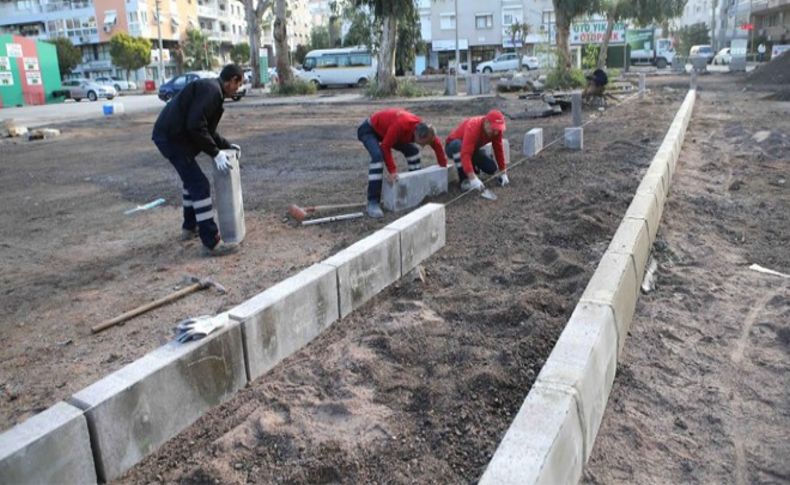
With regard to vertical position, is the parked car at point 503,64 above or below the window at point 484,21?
below

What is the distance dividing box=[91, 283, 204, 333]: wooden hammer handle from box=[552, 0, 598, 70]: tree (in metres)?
26.1

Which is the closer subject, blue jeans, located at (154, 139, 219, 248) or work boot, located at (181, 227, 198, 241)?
blue jeans, located at (154, 139, 219, 248)

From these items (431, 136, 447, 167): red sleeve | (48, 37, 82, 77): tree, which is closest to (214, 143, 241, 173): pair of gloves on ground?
(431, 136, 447, 167): red sleeve

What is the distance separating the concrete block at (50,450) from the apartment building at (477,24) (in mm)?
63200

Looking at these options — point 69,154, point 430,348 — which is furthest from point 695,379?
point 69,154

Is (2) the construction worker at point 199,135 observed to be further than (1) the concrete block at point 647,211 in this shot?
Yes

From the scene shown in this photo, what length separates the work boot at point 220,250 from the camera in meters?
5.93

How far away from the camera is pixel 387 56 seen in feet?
90.6

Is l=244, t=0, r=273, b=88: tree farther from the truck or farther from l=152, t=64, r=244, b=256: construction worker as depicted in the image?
l=152, t=64, r=244, b=256: construction worker

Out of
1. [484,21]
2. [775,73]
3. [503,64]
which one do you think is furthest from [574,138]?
[484,21]

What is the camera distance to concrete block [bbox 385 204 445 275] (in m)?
5.14

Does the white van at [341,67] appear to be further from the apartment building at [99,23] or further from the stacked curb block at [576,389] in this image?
the stacked curb block at [576,389]

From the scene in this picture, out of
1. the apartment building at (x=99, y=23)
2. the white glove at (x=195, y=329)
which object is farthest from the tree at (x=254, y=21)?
the white glove at (x=195, y=329)

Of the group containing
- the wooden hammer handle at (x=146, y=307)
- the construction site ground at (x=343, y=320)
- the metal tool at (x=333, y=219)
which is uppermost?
the metal tool at (x=333, y=219)
